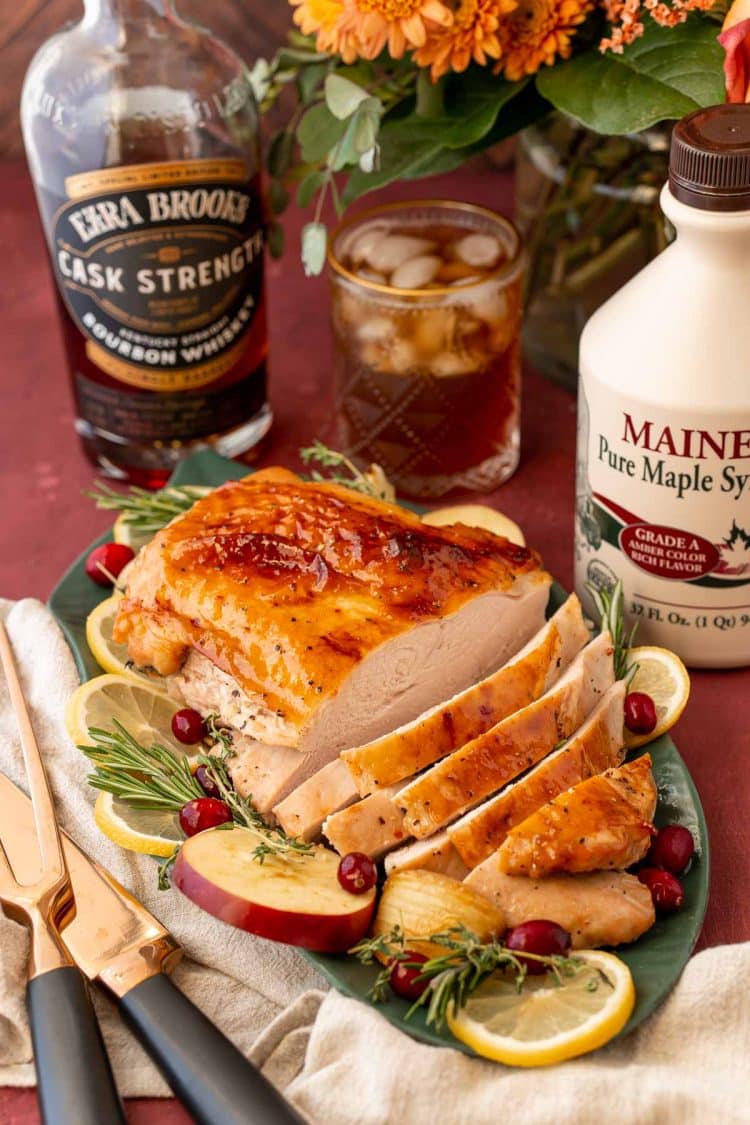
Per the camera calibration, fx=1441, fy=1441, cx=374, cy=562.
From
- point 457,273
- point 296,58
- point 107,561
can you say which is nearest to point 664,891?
point 107,561

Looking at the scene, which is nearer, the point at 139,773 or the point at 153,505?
the point at 139,773

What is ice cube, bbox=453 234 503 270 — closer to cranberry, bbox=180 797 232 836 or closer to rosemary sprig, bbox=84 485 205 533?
rosemary sprig, bbox=84 485 205 533

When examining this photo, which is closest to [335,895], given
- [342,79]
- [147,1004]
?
[147,1004]

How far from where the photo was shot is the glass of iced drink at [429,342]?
2.47 metres

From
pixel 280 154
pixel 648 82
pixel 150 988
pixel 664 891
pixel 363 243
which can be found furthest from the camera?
pixel 280 154

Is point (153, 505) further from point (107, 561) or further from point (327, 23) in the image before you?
point (327, 23)

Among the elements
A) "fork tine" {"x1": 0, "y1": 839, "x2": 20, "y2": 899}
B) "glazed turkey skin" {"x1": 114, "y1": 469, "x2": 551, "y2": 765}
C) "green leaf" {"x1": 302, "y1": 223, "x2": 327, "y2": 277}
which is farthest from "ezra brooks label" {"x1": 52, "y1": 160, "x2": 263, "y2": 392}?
"fork tine" {"x1": 0, "y1": 839, "x2": 20, "y2": 899}

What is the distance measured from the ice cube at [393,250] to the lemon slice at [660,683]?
825 mm

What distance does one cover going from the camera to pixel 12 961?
1.75 metres

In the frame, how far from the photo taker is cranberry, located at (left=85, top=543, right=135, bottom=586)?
2371 millimetres

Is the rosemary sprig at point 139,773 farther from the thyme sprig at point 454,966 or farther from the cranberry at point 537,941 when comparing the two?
the cranberry at point 537,941

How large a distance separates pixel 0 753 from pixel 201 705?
0.99ft

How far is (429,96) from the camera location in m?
2.42

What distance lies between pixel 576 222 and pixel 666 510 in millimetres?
871
